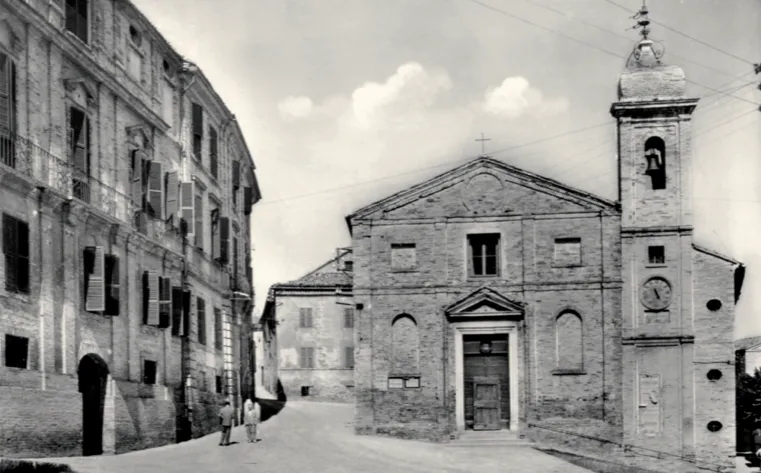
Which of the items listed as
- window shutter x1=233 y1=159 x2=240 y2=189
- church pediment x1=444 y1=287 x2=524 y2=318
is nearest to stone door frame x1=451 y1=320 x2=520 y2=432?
church pediment x1=444 y1=287 x2=524 y2=318

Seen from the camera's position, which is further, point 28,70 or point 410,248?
point 410,248

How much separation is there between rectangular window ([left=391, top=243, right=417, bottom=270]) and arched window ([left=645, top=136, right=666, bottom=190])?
8.55 m

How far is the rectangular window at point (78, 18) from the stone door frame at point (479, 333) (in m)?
16.8

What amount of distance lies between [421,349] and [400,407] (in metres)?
2.06

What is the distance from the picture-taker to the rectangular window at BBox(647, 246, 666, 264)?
36.9 meters

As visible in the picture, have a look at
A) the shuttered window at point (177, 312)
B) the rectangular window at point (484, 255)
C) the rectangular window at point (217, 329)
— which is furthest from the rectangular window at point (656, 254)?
the shuttered window at point (177, 312)

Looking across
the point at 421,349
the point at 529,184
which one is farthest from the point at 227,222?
the point at 529,184

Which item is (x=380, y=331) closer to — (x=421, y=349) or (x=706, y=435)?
(x=421, y=349)

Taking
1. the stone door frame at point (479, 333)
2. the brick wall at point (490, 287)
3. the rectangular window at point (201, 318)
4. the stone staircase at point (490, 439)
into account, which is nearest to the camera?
the rectangular window at point (201, 318)

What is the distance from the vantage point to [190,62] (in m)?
33.7

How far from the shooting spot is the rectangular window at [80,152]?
24.6 meters

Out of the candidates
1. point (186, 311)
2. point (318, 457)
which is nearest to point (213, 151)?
point (186, 311)

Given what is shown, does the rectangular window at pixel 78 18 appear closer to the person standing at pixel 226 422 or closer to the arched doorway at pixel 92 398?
the arched doorway at pixel 92 398

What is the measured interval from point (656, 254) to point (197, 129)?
15.9 m
